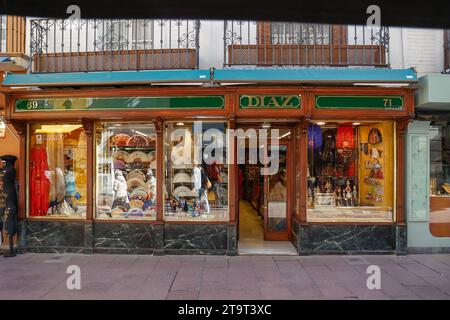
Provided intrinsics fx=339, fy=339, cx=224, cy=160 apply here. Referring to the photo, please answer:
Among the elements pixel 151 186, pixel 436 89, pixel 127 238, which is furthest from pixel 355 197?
pixel 127 238

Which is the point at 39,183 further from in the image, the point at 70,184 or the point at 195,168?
the point at 195,168

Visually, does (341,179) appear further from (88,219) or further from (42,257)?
(42,257)

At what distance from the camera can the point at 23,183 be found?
7.79 metres

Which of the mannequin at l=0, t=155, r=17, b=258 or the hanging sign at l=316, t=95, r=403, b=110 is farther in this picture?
the mannequin at l=0, t=155, r=17, b=258

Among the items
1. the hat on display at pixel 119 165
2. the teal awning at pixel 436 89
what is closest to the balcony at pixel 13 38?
the hat on display at pixel 119 165

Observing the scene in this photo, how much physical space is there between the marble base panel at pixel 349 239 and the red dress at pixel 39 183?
19.6 ft

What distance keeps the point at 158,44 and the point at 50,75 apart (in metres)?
2.49

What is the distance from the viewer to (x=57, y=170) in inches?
320

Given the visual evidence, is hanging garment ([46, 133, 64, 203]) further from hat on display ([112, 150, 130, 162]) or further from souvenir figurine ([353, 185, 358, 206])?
souvenir figurine ([353, 185, 358, 206])

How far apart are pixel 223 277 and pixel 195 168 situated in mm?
2723

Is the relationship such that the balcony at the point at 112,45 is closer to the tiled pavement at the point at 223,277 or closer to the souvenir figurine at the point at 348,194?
the tiled pavement at the point at 223,277

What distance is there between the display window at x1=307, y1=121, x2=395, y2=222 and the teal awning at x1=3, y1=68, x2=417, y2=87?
1.15 metres

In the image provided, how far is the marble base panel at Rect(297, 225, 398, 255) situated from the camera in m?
7.29

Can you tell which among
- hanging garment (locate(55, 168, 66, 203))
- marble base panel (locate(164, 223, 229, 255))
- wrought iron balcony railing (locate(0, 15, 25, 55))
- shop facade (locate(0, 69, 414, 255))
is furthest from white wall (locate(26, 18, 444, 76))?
hanging garment (locate(55, 168, 66, 203))
